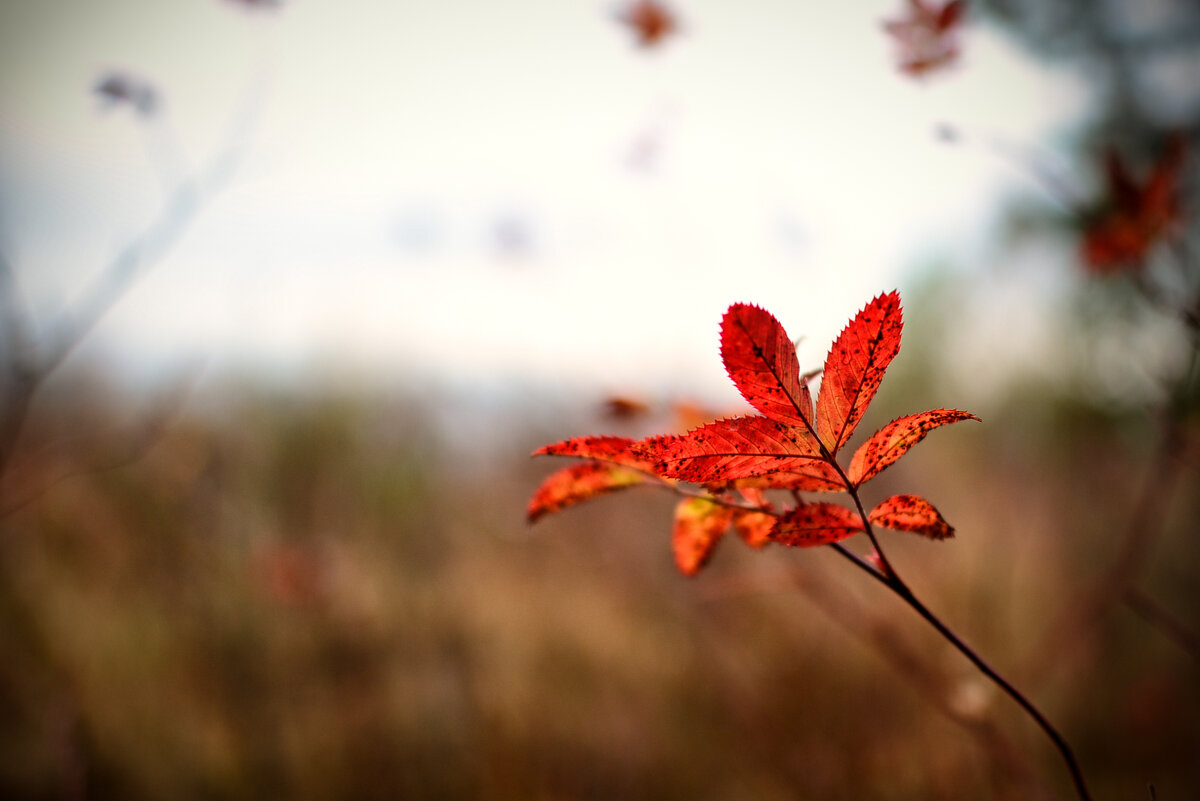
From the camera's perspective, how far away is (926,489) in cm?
223

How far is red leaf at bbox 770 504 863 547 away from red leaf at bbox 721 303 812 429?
0.12 feet

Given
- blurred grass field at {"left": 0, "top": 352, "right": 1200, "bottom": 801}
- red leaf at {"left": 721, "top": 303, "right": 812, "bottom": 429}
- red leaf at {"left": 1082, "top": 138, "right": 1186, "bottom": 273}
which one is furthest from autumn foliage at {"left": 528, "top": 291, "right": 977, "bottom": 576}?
blurred grass field at {"left": 0, "top": 352, "right": 1200, "bottom": 801}

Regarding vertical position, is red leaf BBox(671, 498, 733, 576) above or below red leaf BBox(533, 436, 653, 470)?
below

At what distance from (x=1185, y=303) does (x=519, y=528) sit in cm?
261

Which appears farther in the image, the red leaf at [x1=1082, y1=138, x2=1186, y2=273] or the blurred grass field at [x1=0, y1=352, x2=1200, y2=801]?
the blurred grass field at [x1=0, y1=352, x2=1200, y2=801]

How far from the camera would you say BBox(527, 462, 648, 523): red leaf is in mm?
310

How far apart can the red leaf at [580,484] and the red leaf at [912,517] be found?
0.11m

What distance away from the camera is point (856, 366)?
0.24 meters

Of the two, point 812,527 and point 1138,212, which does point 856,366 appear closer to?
point 812,527

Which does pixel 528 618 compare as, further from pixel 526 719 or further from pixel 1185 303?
pixel 1185 303

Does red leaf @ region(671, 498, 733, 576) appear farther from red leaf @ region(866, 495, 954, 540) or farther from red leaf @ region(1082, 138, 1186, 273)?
red leaf @ region(1082, 138, 1186, 273)

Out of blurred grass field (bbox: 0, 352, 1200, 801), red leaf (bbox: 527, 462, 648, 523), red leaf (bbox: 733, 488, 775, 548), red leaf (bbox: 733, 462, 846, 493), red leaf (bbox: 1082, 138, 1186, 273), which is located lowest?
blurred grass field (bbox: 0, 352, 1200, 801)

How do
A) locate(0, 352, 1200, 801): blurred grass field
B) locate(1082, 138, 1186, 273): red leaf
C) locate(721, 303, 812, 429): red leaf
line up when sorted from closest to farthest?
1. locate(721, 303, 812, 429): red leaf
2. locate(1082, 138, 1186, 273): red leaf
3. locate(0, 352, 1200, 801): blurred grass field

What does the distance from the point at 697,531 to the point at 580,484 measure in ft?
0.24
